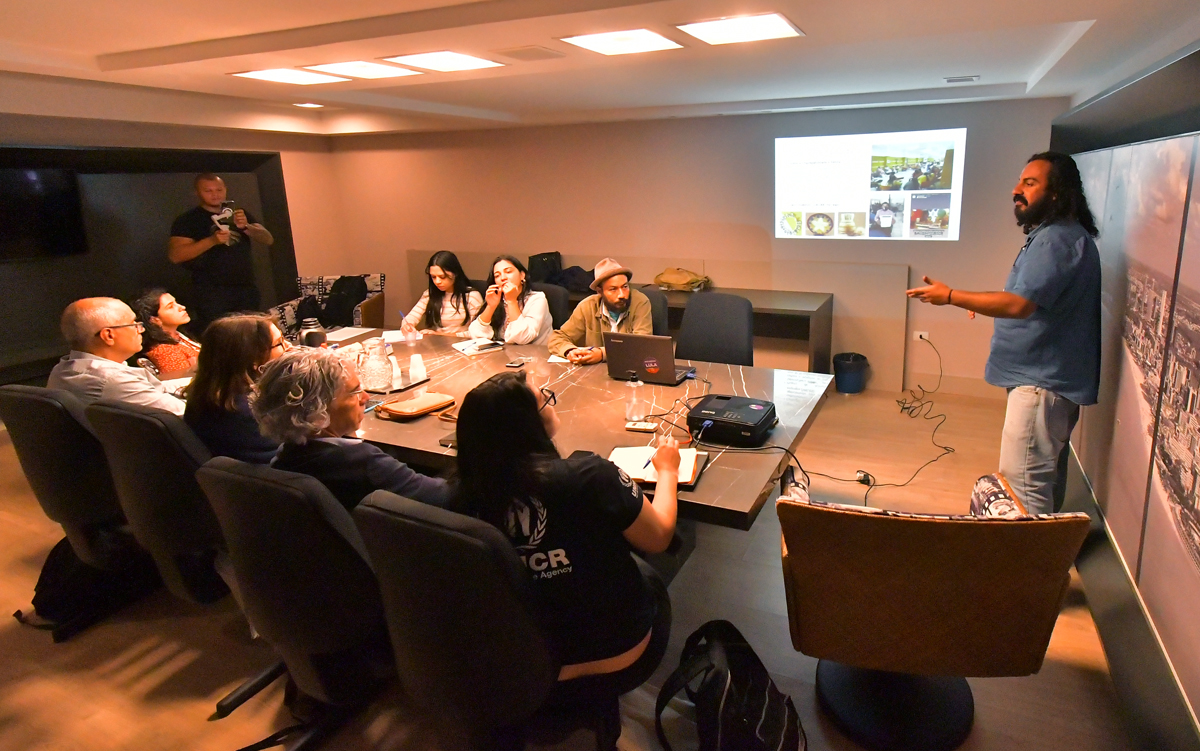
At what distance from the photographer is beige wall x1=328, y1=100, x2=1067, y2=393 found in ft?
15.5

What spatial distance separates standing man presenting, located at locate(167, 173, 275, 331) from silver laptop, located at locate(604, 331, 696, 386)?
3708 millimetres

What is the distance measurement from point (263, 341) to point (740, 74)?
2631mm

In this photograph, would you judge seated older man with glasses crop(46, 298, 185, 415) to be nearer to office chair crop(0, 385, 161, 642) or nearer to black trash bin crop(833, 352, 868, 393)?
office chair crop(0, 385, 161, 642)

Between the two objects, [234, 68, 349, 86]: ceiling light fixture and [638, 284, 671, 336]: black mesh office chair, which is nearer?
[234, 68, 349, 86]: ceiling light fixture

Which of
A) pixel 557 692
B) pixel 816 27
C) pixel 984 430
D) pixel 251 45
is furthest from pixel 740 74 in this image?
pixel 557 692

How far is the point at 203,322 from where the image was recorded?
5.58m

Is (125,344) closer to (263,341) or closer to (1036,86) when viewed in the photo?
(263,341)

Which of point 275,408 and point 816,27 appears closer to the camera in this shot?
point 275,408

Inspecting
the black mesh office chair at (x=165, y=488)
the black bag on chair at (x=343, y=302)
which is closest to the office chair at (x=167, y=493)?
the black mesh office chair at (x=165, y=488)

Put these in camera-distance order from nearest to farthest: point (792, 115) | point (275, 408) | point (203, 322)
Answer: point (275, 408), point (792, 115), point (203, 322)

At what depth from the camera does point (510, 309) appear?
13.0 ft

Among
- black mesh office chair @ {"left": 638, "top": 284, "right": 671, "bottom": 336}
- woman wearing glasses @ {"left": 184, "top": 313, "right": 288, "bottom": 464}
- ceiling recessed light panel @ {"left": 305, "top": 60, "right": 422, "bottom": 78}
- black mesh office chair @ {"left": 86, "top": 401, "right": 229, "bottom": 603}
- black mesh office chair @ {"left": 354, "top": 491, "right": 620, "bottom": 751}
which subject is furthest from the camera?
black mesh office chair @ {"left": 638, "top": 284, "right": 671, "bottom": 336}

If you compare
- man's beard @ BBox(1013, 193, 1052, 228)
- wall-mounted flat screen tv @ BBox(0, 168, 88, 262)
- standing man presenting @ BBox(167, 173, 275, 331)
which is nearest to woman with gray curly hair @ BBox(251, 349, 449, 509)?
man's beard @ BBox(1013, 193, 1052, 228)

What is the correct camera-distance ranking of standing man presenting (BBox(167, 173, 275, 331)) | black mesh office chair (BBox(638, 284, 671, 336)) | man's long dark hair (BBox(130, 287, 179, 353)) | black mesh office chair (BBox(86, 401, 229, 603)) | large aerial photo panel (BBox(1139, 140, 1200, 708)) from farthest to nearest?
standing man presenting (BBox(167, 173, 275, 331))
black mesh office chair (BBox(638, 284, 671, 336))
man's long dark hair (BBox(130, 287, 179, 353))
black mesh office chair (BBox(86, 401, 229, 603))
large aerial photo panel (BBox(1139, 140, 1200, 708))
